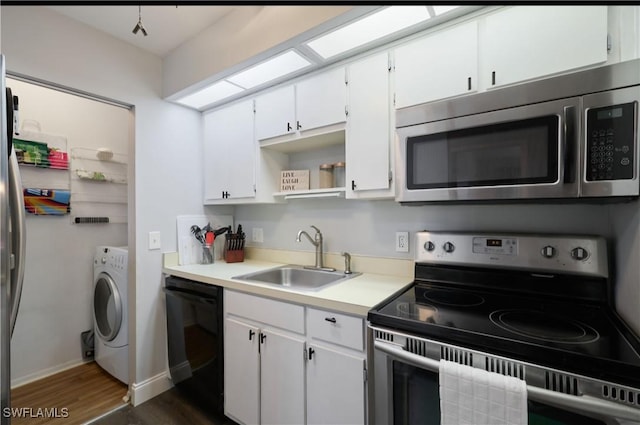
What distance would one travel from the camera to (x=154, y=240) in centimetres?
210

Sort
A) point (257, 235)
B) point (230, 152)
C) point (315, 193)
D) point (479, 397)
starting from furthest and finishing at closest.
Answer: point (257, 235) < point (230, 152) < point (315, 193) < point (479, 397)

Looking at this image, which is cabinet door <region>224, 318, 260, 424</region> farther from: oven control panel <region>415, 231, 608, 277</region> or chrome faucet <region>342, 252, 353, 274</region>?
oven control panel <region>415, 231, 608, 277</region>

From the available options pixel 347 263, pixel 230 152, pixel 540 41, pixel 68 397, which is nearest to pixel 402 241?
pixel 347 263

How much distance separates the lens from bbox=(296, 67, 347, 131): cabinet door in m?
1.66

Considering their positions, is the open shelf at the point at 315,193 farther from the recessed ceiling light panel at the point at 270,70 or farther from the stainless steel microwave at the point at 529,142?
the recessed ceiling light panel at the point at 270,70

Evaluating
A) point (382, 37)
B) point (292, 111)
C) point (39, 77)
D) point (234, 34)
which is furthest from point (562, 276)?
point (39, 77)

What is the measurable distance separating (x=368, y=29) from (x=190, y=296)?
6.40 feet

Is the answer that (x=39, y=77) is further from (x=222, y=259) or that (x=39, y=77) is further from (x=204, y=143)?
(x=222, y=259)

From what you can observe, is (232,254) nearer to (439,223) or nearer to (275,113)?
(275,113)

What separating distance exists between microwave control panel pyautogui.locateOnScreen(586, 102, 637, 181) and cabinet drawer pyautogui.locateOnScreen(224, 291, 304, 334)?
1.32 meters

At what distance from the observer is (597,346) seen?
32.2 inches

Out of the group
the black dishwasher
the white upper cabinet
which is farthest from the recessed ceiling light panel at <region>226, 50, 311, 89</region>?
the black dishwasher

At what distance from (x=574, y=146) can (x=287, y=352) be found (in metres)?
1.52

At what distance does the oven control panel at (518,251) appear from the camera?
3.75 feet
